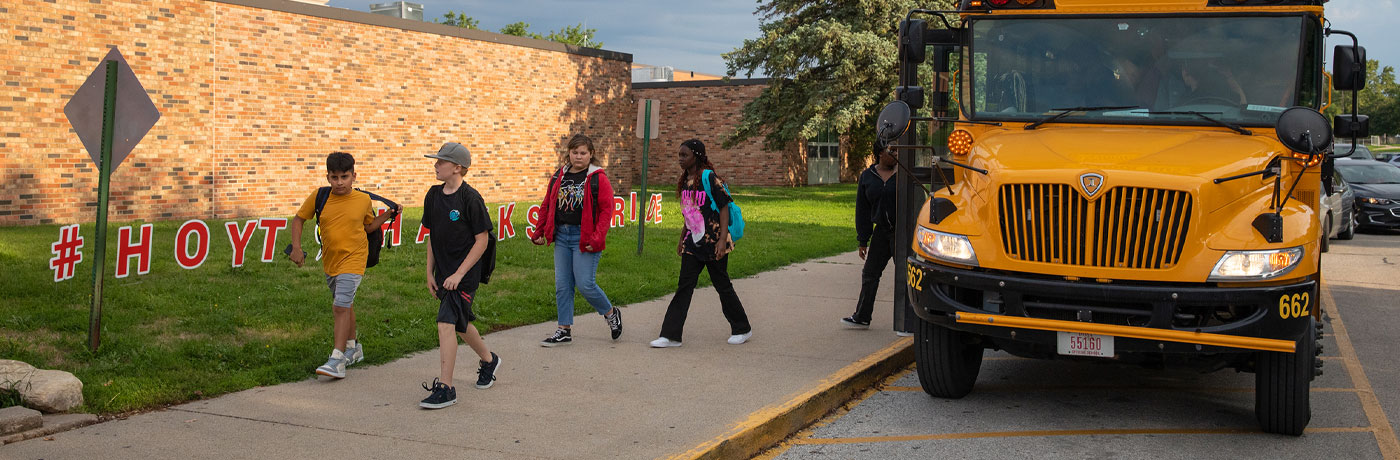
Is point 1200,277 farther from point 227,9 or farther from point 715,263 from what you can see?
point 227,9

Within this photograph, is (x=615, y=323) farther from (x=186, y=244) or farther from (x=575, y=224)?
(x=186, y=244)

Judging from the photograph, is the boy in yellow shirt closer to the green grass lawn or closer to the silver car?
the green grass lawn

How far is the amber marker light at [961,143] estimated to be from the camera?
6.81 m

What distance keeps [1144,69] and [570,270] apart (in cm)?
401

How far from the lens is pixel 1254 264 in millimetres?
5594

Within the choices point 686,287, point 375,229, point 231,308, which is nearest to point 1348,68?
point 686,287

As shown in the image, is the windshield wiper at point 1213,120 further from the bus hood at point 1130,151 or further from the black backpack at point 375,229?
the black backpack at point 375,229

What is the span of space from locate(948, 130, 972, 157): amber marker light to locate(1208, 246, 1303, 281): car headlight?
1.66m

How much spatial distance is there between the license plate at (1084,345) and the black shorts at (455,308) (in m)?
3.21

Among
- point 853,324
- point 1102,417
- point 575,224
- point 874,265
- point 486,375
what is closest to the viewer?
point 1102,417

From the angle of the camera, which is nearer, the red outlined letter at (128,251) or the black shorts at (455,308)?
the black shorts at (455,308)

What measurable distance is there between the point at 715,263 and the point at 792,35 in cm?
2380

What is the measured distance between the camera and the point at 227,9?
2044cm

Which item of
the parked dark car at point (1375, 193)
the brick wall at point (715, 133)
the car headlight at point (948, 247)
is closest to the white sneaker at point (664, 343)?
the car headlight at point (948, 247)
